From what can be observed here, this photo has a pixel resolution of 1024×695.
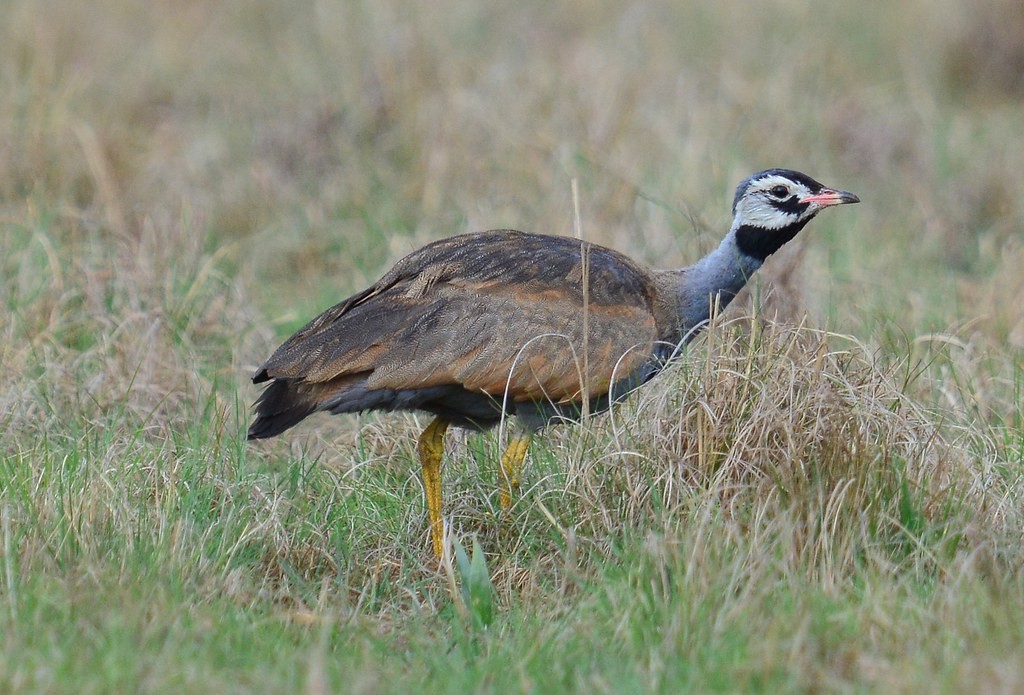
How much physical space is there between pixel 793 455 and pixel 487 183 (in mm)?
4104

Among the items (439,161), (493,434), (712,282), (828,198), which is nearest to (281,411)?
(493,434)

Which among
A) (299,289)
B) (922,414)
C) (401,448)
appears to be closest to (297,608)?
(401,448)

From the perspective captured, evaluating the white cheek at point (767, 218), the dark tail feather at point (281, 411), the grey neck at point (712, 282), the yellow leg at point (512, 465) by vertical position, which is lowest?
the yellow leg at point (512, 465)

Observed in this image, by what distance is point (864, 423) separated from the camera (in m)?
4.48

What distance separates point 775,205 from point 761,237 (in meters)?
0.13

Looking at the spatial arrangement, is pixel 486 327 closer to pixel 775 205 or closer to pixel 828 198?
pixel 775 205

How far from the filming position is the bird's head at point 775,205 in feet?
17.9

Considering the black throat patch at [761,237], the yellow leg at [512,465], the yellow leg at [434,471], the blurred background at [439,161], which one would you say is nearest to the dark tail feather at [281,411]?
the yellow leg at [434,471]

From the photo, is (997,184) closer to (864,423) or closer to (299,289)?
(299,289)

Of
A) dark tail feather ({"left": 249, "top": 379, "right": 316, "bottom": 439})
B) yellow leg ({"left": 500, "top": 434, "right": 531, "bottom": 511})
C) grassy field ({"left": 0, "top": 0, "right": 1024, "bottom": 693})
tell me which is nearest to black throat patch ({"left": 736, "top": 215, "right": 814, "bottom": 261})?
grassy field ({"left": 0, "top": 0, "right": 1024, "bottom": 693})

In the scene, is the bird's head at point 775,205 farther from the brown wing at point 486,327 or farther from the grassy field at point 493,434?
the brown wing at point 486,327

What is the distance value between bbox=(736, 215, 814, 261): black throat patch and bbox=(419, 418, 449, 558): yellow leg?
4.31 ft

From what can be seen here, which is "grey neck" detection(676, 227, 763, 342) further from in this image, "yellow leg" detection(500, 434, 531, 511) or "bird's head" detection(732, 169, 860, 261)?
"yellow leg" detection(500, 434, 531, 511)

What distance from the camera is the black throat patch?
217 inches
